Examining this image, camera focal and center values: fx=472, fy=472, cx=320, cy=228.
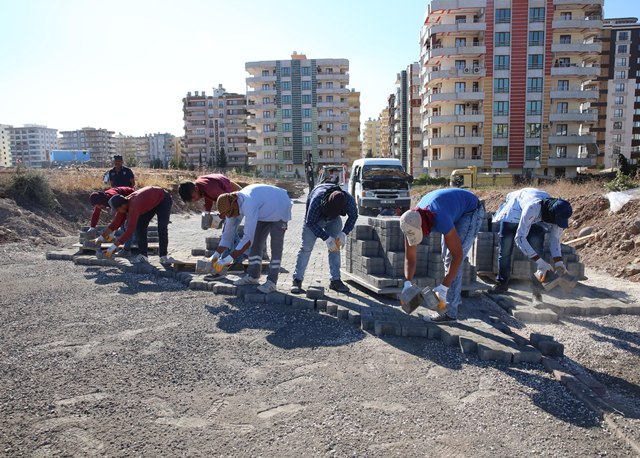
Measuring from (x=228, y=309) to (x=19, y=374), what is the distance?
232 centimetres

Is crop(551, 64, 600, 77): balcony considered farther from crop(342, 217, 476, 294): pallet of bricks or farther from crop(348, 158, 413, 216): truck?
crop(342, 217, 476, 294): pallet of bricks

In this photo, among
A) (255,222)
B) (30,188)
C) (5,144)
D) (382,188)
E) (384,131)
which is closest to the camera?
(255,222)

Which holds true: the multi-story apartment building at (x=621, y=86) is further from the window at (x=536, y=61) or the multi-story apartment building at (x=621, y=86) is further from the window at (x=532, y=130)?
the window at (x=536, y=61)

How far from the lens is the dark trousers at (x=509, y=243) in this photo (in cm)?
612

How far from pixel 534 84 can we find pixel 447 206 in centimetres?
4216

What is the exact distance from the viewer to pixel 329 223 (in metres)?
6.05

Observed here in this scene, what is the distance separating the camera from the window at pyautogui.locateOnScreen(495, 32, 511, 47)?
40031 mm

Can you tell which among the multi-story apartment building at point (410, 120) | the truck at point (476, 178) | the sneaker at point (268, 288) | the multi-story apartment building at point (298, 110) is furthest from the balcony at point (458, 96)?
the sneaker at point (268, 288)

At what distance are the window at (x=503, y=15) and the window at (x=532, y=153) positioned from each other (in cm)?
1087

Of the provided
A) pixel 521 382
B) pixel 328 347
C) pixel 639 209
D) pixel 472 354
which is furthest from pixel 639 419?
pixel 639 209

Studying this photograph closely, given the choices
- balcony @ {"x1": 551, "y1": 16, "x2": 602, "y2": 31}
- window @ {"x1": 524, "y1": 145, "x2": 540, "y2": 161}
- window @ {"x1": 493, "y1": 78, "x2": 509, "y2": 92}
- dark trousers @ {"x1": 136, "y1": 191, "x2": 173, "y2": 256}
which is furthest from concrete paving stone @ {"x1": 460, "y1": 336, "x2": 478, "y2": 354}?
balcony @ {"x1": 551, "y1": 16, "x2": 602, "y2": 31}

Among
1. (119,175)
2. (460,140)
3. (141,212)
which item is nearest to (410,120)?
(460,140)

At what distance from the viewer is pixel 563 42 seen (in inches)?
1625

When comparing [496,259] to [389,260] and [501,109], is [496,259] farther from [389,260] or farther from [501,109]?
[501,109]
